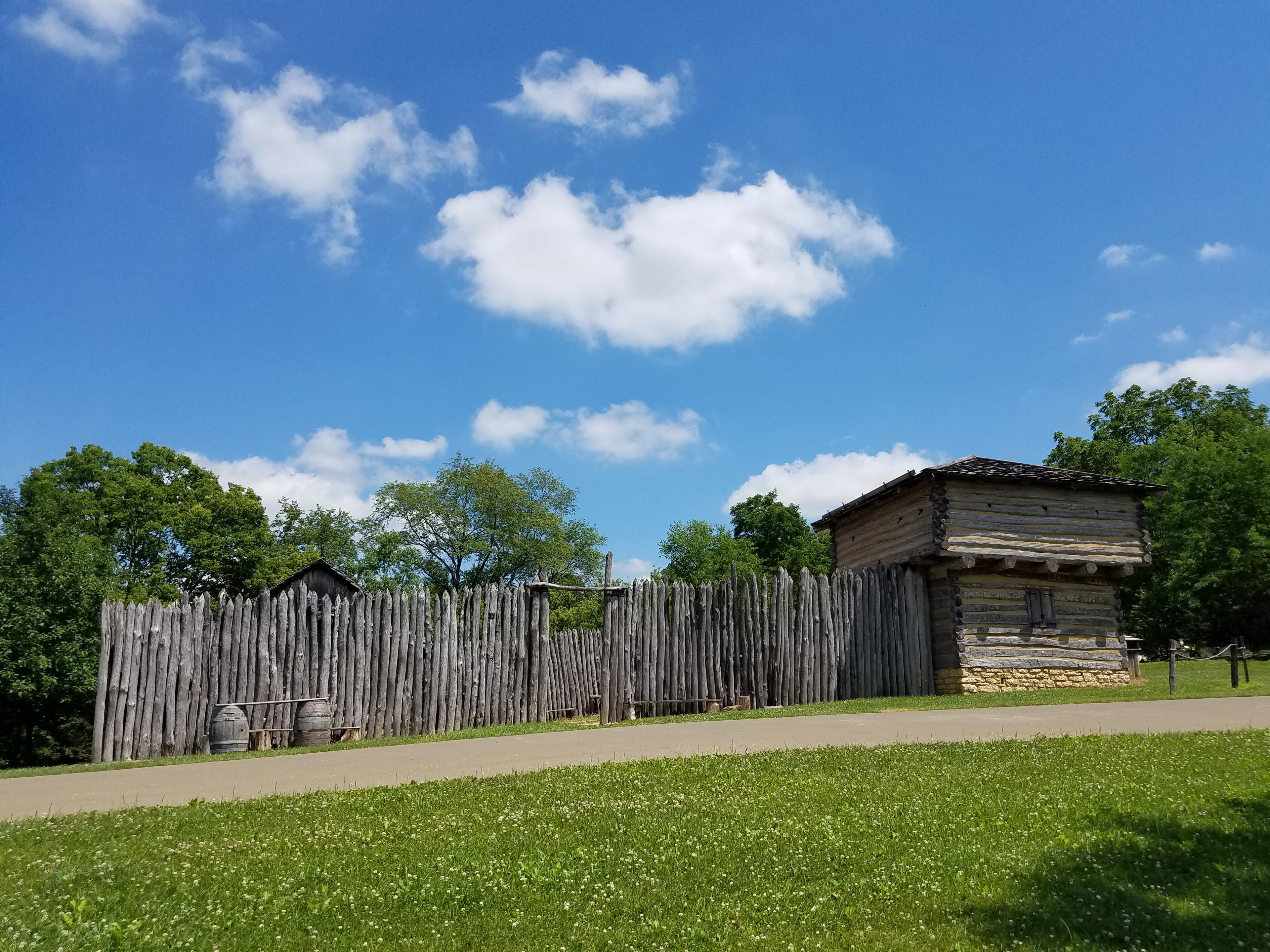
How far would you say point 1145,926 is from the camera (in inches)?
175

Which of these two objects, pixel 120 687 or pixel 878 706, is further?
pixel 878 706

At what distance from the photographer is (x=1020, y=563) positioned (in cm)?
2131

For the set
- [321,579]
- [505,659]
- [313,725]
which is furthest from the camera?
[321,579]

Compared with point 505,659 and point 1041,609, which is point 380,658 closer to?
point 505,659

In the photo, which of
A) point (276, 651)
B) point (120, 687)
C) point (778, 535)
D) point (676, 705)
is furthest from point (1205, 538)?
point (120, 687)

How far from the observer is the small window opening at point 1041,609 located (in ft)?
71.6

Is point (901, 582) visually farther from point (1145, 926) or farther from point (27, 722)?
point (27, 722)

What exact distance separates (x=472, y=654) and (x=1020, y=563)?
1339 centimetres

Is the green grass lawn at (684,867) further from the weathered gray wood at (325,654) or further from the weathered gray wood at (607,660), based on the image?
the weathered gray wood at (607,660)

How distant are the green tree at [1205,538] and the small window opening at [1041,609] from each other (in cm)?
1518

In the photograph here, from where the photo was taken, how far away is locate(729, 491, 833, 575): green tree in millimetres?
50312

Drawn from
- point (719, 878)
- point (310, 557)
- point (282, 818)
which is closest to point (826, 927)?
point (719, 878)

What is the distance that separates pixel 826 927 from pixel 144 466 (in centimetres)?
4541

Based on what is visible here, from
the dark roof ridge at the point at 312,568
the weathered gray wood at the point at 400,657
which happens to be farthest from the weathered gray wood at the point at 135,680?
the dark roof ridge at the point at 312,568
